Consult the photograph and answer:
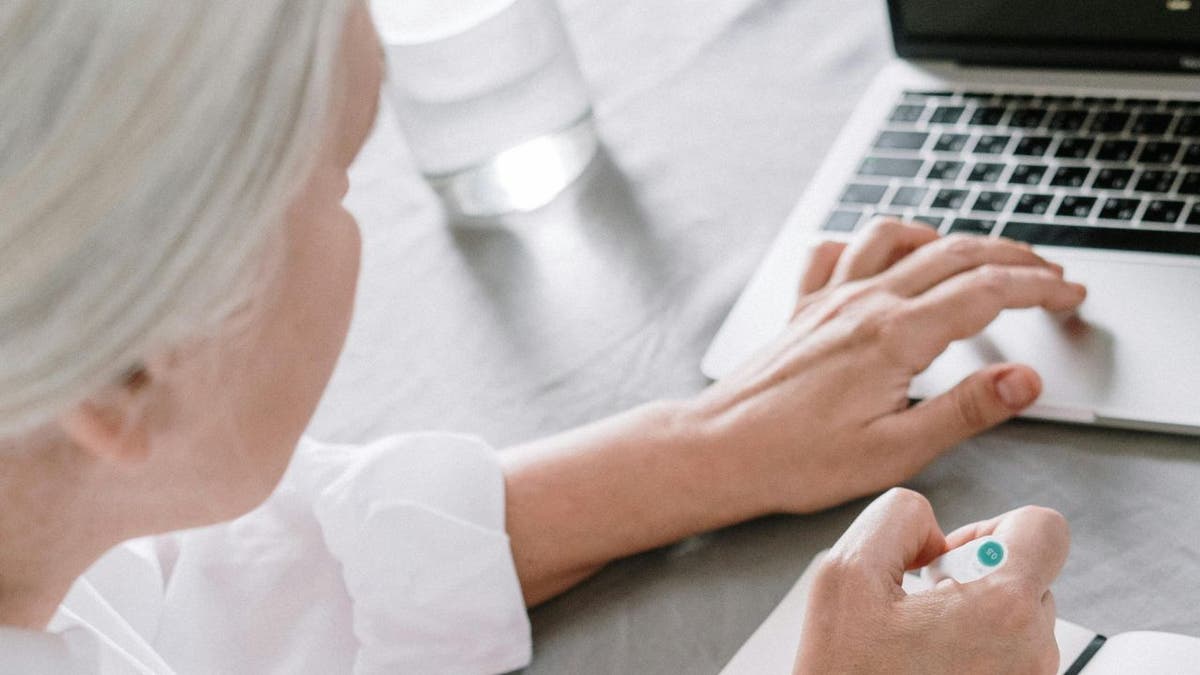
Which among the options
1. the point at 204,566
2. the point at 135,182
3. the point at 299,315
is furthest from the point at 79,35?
the point at 204,566

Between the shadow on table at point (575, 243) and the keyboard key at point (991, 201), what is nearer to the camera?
the keyboard key at point (991, 201)

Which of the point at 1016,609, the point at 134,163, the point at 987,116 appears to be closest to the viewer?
the point at 134,163

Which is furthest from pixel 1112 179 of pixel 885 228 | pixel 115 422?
pixel 115 422

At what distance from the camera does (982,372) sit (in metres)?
0.71

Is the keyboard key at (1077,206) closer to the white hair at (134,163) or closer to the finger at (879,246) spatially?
the finger at (879,246)

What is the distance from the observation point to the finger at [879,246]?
80 centimetres

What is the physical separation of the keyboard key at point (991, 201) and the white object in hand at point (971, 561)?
0.30 meters

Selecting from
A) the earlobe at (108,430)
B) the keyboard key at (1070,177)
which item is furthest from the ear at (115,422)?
the keyboard key at (1070,177)

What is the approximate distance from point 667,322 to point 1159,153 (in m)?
0.30

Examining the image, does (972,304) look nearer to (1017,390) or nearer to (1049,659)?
(1017,390)

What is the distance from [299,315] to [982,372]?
1.13ft

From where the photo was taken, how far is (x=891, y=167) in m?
0.90

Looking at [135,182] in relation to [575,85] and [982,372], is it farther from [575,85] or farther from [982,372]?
[575,85]

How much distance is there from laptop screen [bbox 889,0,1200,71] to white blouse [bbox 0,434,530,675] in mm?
424
